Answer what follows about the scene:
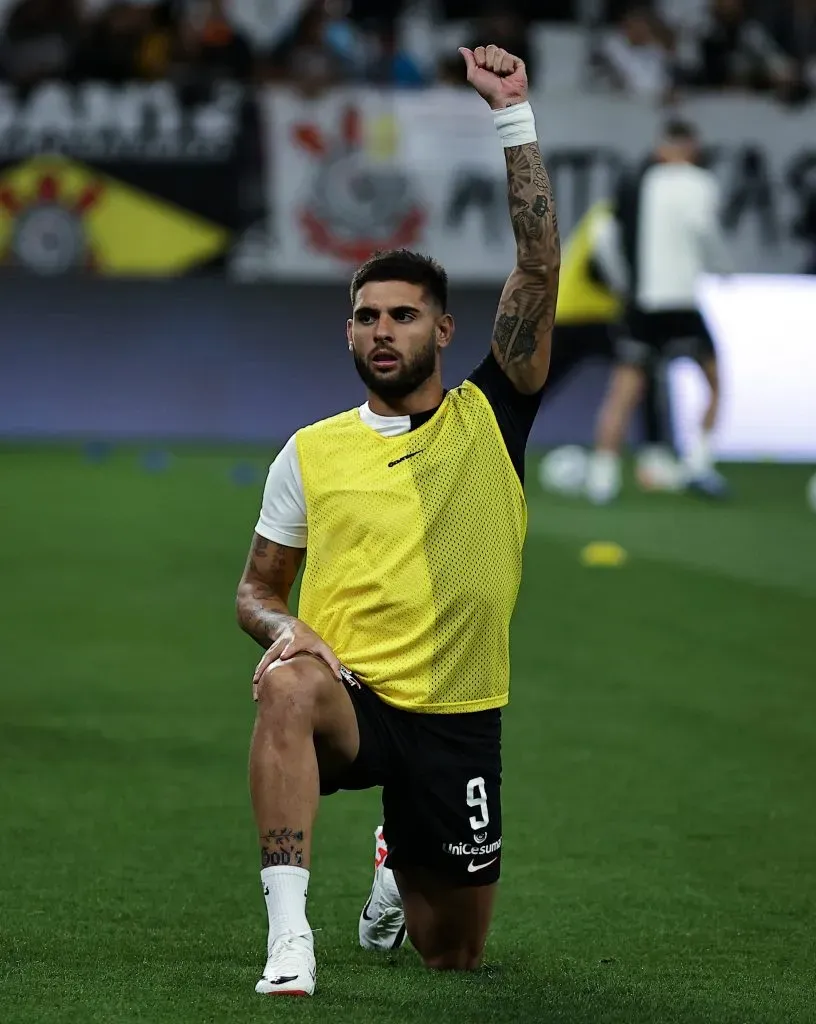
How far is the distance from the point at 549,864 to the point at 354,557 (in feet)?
5.21

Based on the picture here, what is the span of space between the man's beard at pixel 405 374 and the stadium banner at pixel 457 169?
14546mm

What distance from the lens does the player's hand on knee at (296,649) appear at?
14.8 feet

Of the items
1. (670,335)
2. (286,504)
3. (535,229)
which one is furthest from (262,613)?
(670,335)

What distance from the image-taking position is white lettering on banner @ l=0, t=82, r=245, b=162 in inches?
749

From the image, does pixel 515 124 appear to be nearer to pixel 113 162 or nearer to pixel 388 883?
pixel 388 883

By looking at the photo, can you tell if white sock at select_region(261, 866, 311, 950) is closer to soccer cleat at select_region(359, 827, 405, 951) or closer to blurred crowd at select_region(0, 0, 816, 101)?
soccer cleat at select_region(359, 827, 405, 951)

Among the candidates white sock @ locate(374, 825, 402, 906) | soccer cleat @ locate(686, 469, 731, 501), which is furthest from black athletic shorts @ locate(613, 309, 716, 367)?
white sock @ locate(374, 825, 402, 906)

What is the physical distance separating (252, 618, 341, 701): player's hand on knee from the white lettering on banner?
14997mm

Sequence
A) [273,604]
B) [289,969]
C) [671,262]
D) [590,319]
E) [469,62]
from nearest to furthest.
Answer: [289,969], [273,604], [469,62], [671,262], [590,319]

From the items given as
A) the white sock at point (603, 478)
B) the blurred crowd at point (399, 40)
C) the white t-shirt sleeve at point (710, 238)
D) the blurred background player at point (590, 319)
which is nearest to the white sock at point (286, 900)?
the white sock at point (603, 478)

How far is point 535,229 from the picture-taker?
4.95 metres

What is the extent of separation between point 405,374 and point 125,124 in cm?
1490

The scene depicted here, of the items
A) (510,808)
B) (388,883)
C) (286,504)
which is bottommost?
(510,808)

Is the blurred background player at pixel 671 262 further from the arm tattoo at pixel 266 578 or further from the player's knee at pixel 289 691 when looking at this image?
the player's knee at pixel 289 691
